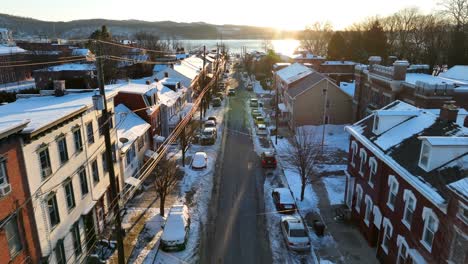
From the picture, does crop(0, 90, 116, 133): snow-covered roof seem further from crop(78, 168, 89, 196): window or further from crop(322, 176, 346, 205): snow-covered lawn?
crop(322, 176, 346, 205): snow-covered lawn

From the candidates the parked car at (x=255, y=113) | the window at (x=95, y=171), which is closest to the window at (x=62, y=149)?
the window at (x=95, y=171)

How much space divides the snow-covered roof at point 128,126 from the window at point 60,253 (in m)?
9.09

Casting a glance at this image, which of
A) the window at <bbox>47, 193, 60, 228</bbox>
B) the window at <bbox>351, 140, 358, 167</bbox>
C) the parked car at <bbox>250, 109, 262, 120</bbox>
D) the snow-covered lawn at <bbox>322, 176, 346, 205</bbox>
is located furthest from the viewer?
the parked car at <bbox>250, 109, 262, 120</bbox>

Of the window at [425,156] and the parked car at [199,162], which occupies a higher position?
the window at [425,156]

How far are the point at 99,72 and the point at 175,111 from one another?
31.0 meters

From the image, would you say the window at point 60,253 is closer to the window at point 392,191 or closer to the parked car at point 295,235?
the parked car at point 295,235

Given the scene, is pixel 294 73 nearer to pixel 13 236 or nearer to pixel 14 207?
pixel 14 207

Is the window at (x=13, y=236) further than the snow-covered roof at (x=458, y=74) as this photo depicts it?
No

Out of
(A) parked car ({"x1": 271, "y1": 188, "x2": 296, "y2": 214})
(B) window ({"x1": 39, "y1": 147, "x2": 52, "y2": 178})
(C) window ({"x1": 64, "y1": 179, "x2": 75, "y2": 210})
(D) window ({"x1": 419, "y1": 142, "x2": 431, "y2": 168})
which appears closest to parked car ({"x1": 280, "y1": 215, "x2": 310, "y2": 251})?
(A) parked car ({"x1": 271, "y1": 188, "x2": 296, "y2": 214})

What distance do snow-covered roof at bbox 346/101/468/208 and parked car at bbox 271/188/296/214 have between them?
6.38 metres

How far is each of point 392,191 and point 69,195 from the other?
663 inches

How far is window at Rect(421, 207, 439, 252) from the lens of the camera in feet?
44.8

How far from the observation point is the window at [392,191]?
17.2 metres

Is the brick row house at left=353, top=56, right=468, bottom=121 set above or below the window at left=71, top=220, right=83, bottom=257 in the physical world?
above
